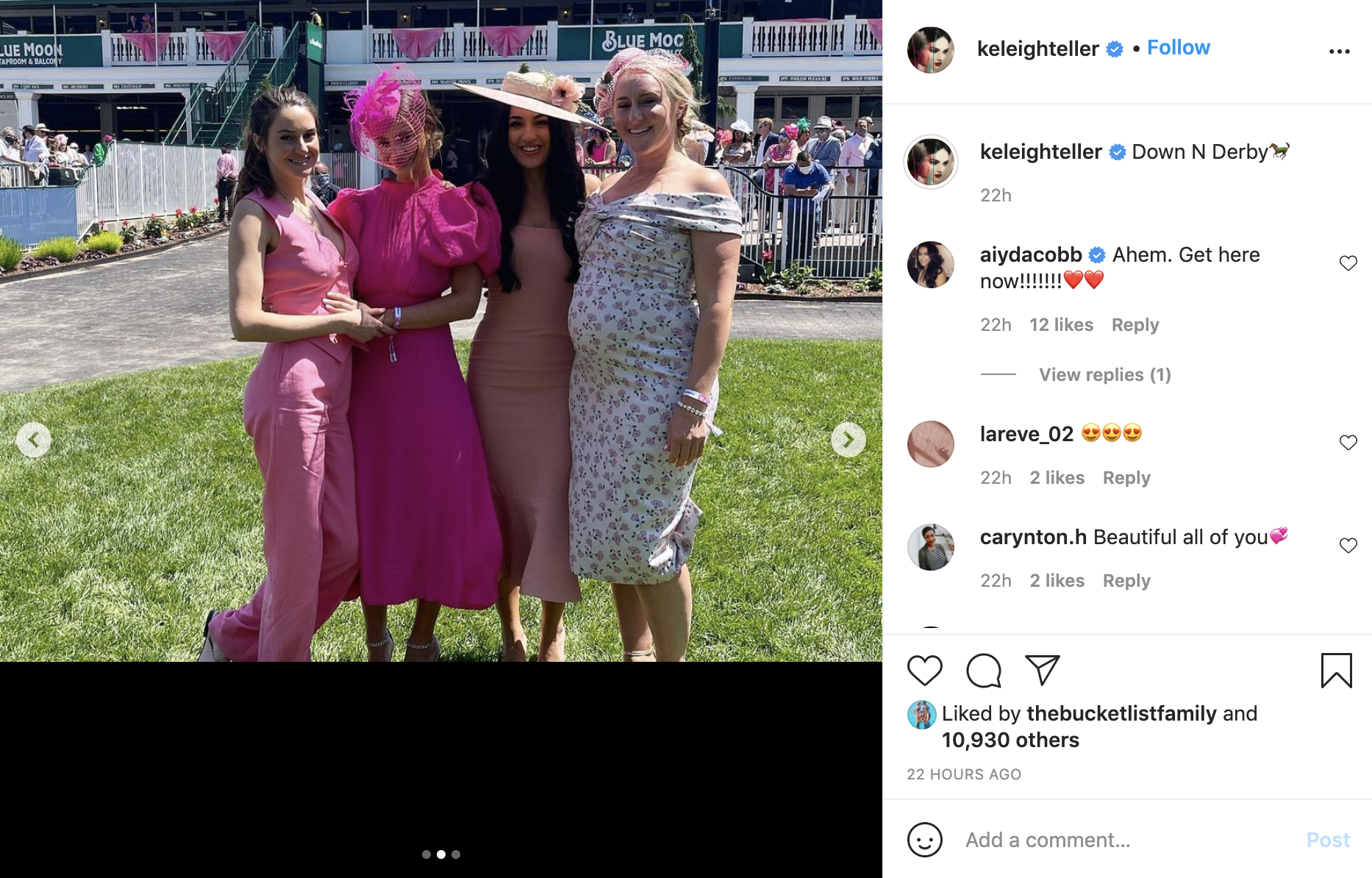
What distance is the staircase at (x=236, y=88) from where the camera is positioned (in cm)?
187

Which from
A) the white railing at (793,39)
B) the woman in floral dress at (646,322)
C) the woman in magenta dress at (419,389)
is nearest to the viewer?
the white railing at (793,39)

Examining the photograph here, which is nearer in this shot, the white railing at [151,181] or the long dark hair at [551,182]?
the white railing at [151,181]

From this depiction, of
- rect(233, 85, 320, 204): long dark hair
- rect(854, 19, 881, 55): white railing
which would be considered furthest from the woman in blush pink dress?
rect(854, 19, 881, 55): white railing

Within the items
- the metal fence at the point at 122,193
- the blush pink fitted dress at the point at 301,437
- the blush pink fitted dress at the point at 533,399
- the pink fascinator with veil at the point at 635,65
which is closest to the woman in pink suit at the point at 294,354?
the blush pink fitted dress at the point at 301,437

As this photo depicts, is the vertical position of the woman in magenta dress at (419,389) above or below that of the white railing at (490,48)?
below
